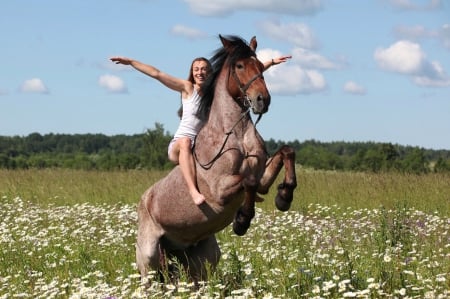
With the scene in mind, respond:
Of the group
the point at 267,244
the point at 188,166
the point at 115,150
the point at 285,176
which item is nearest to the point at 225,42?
the point at 188,166

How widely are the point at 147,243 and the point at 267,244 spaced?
2.93 meters

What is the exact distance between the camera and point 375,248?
881 centimetres

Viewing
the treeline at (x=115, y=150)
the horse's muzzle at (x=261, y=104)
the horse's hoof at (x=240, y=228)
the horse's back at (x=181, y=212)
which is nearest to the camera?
the horse's muzzle at (x=261, y=104)

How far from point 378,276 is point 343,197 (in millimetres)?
10176

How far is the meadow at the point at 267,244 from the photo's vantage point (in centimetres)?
623

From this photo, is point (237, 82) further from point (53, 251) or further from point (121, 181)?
point (121, 181)

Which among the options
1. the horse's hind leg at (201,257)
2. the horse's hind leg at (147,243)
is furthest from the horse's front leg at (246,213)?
the horse's hind leg at (147,243)

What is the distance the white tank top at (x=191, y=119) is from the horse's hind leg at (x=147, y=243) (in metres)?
0.96

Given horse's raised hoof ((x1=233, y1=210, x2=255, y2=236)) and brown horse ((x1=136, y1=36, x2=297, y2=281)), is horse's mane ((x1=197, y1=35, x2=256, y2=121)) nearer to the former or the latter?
brown horse ((x1=136, y1=36, x2=297, y2=281))

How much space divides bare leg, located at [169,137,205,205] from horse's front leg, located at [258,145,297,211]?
24.7 inches

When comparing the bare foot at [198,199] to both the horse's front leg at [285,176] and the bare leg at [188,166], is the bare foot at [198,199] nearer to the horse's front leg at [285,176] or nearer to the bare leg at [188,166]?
the bare leg at [188,166]

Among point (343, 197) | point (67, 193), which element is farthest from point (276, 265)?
point (67, 193)

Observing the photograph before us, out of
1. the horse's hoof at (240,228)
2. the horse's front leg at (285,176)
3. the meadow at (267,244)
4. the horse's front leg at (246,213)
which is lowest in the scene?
the meadow at (267,244)

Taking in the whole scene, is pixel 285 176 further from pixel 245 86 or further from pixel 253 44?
pixel 253 44
